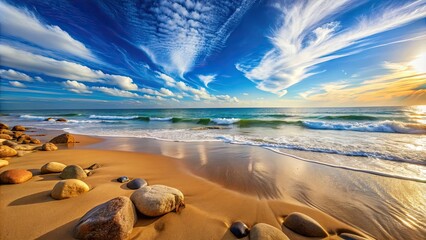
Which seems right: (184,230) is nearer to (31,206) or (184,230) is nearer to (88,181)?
(31,206)

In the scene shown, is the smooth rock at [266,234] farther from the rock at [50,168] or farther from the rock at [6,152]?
the rock at [6,152]

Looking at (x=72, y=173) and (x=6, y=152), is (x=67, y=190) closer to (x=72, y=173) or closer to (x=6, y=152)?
(x=72, y=173)

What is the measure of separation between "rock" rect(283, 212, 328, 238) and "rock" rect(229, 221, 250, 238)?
0.64 m

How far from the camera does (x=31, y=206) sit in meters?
2.28

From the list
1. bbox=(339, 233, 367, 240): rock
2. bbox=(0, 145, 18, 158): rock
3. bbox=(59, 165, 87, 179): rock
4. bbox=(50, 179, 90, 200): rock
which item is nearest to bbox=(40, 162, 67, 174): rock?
bbox=(59, 165, 87, 179): rock

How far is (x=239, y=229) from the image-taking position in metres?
2.01

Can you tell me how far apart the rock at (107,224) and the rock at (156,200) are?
0.25 meters

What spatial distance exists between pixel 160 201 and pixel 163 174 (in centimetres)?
184

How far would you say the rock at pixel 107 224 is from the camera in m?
1.66

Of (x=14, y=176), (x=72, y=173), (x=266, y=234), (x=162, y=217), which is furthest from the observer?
(x=72, y=173)

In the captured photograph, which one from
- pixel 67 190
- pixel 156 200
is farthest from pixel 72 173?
pixel 156 200

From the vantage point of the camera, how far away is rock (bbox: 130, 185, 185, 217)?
212 cm

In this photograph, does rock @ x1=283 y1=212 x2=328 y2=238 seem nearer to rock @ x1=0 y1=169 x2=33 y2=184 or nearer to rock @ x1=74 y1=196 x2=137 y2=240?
rock @ x1=74 y1=196 x2=137 y2=240

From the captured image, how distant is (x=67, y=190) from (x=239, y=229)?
2.77 m
